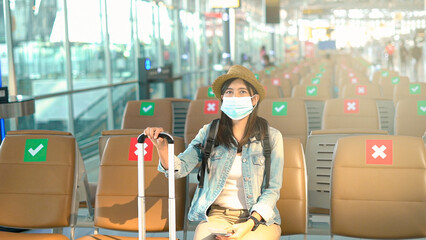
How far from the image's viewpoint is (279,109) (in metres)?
5.33

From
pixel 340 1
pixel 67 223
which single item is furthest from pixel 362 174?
pixel 340 1

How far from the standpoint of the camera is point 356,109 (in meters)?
5.66

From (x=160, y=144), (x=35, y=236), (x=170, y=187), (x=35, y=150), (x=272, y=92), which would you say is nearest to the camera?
(x=170, y=187)

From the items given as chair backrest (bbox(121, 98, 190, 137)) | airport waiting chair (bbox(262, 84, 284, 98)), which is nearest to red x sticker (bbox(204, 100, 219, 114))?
chair backrest (bbox(121, 98, 190, 137))

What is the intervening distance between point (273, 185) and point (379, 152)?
607mm

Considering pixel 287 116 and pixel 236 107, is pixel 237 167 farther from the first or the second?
pixel 287 116

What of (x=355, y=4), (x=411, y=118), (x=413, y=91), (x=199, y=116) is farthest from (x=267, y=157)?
(x=355, y=4)

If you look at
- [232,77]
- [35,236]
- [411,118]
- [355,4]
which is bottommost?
[35,236]

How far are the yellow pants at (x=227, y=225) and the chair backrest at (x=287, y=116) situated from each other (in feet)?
7.10

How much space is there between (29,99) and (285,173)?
8.56ft

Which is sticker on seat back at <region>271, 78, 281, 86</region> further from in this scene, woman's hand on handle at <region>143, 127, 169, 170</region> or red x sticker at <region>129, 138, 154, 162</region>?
woman's hand on handle at <region>143, 127, 169, 170</region>

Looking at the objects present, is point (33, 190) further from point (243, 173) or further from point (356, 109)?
point (356, 109)

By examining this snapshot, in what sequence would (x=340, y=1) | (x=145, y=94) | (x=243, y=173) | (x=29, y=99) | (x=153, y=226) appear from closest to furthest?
(x=243, y=173)
(x=153, y=226)
(x=29, y=99)
(x=145, y=94)
(x=340, y=1)

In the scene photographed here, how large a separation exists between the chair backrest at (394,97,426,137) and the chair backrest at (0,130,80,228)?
331 cm
